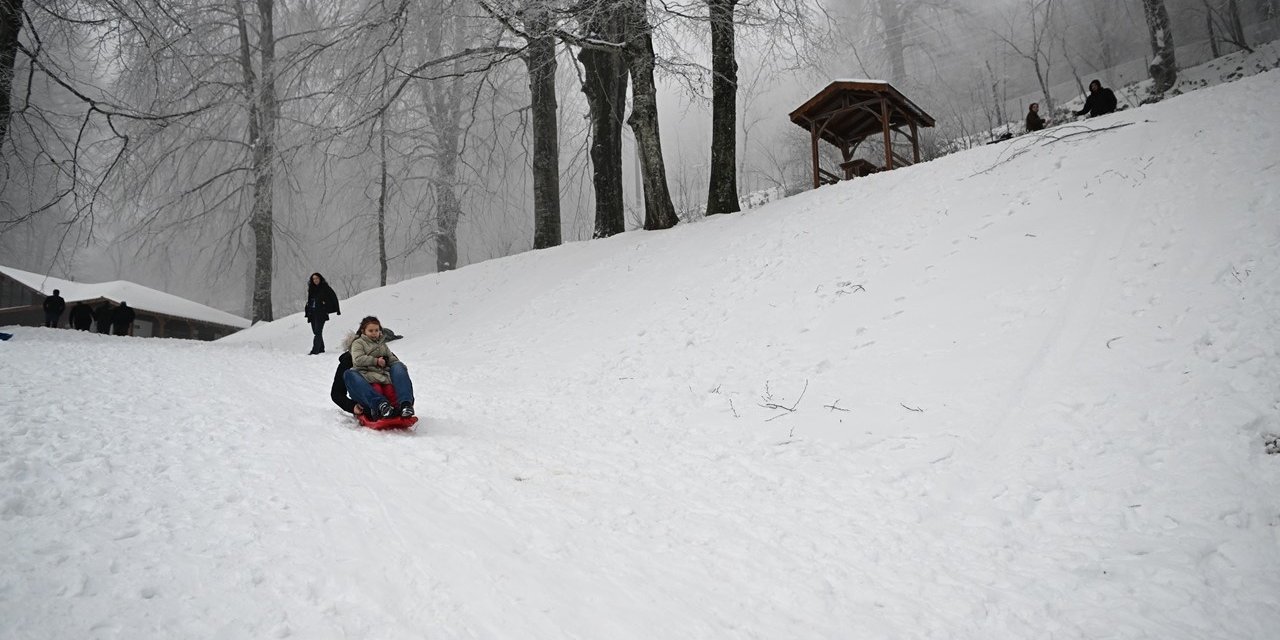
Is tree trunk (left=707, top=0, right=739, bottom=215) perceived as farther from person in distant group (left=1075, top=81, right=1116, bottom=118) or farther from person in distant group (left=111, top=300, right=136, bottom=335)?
person in distant group (left=111, top=300, right=136, bottom=335)

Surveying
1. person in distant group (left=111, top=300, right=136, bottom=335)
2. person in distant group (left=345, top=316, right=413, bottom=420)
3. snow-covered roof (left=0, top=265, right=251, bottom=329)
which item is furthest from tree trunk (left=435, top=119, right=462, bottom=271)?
person in distant group (left=345, top=316, right=413, bottom=420)

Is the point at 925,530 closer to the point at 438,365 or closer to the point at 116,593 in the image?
the point at 116,593

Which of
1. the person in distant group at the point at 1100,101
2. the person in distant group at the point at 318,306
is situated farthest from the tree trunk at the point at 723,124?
the person in distant group at the point at 318,306

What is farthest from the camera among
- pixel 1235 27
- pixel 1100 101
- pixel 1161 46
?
pixel 1235 27

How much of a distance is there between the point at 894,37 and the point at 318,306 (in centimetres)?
2356

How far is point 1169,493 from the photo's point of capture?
2643 millimetres

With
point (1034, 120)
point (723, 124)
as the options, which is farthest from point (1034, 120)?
point (723, 124)

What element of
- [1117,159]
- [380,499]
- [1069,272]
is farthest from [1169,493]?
[1117,159]

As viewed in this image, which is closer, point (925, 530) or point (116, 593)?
point (116, 593)

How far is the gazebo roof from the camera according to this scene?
1077cm

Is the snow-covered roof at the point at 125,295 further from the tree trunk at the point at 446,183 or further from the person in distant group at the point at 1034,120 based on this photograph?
the person in distant group at the point at 1034,120

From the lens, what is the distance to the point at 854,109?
1156 cm

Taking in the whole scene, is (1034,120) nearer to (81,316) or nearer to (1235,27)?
(1235,27)

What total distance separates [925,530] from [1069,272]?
324 centimetres
